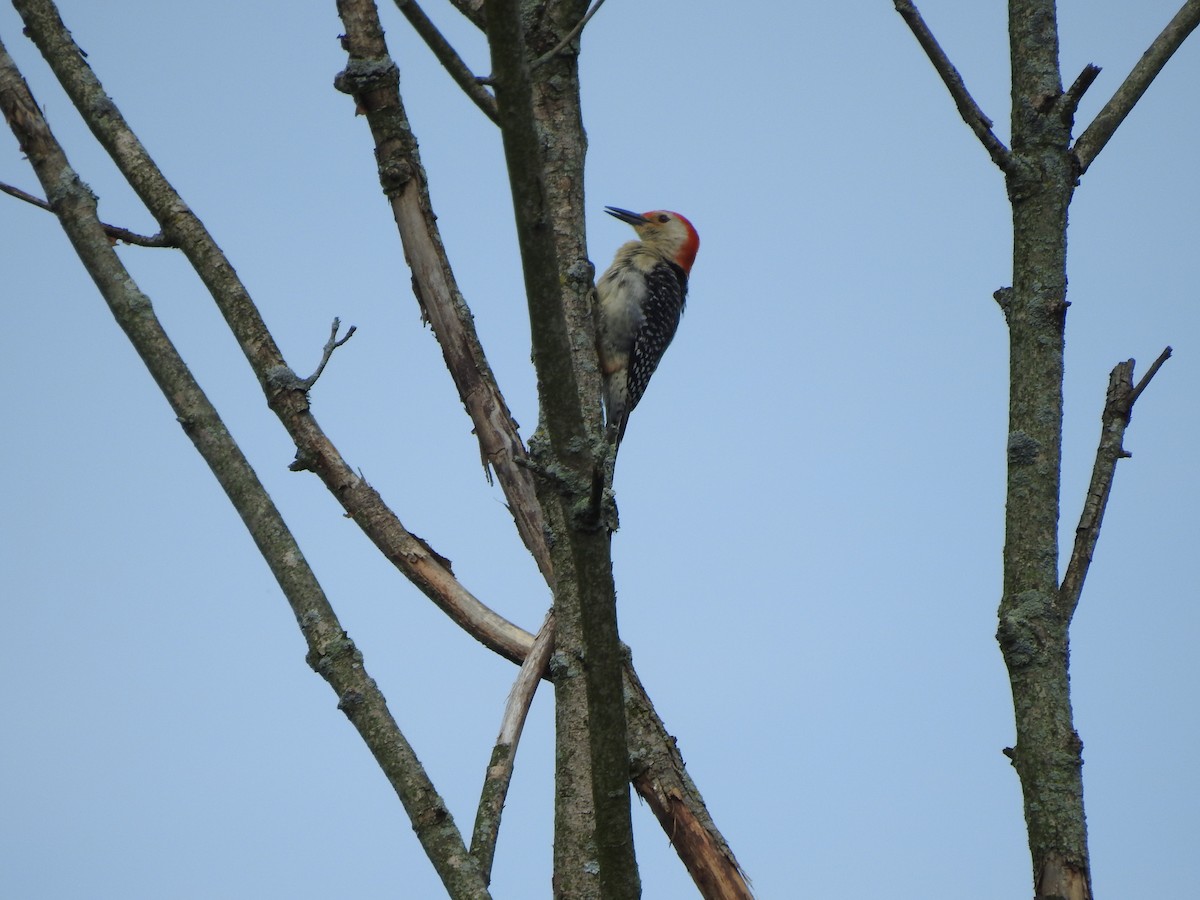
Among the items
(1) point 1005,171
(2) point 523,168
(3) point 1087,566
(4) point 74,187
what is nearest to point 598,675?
(2) point 523,168

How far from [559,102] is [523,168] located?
202cm

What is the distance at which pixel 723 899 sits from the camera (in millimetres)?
3689

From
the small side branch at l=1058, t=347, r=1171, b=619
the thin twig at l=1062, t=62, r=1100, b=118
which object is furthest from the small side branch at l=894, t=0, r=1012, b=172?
the small side branch at l=1058, t=347, r=1171, b=619

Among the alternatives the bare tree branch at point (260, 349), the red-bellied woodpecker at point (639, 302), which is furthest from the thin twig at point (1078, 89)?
the red-bellied woodpecker at point (639, 302)

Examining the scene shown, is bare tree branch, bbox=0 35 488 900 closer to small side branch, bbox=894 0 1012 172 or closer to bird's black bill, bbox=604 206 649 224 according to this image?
small side branch, bbox=894 0 1012 172

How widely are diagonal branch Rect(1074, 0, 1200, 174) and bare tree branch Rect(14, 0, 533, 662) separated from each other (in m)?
2.09

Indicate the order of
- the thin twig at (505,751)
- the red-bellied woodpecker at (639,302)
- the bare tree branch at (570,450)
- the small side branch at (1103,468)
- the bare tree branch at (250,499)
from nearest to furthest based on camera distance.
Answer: the bare tree branch at (570,450) < the small side branch at (1103,468) < the bare tree branch at (250,499) < the thin twig at (505,751) < the red-bellied woodpecker at (639,302)

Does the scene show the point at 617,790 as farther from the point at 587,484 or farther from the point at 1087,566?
the point at 1087,566

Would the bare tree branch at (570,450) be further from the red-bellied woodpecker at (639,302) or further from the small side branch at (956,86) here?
the red-bellied woodpecker at (639,302)

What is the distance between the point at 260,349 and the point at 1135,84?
249 centimetres

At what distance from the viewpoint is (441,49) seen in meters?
2.50

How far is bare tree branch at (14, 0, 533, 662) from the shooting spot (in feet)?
12.0

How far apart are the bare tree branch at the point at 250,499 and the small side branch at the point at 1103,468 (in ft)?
4.89

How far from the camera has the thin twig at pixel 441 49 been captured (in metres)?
2.41
